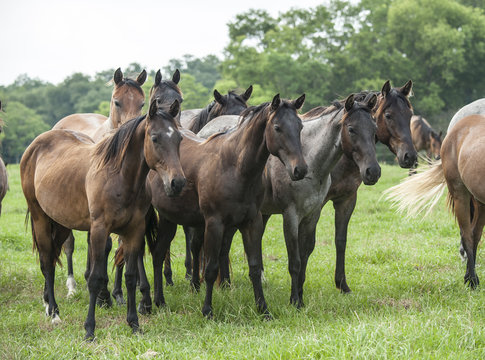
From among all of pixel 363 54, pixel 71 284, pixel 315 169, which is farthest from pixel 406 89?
pixel 363 54

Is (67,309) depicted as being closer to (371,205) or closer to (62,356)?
(62,356)

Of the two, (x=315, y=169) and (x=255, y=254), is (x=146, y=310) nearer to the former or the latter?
(x=255, y=254)

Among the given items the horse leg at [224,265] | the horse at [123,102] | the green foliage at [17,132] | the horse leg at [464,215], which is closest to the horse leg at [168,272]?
the horse leg at [224,265]

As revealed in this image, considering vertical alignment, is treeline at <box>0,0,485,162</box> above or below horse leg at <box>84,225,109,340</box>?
above

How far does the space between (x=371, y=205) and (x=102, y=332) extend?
814 centimetres

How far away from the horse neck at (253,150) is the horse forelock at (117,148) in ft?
3.24

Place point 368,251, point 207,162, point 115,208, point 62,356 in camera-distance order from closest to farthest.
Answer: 1. point 62,356
2. point 115,208
3. point 207,162
4. point 368,251

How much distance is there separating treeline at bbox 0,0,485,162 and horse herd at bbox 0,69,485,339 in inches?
1059

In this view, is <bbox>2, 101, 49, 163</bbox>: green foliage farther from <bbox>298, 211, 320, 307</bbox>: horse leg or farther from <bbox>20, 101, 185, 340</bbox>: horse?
<bbox>298, 211, 320, 307</bbox>: horse leg

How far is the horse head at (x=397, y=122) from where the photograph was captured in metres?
5.43

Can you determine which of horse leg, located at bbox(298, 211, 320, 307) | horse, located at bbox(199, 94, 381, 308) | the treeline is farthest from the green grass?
the treeline

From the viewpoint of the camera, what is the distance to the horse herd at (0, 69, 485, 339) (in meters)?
4.59

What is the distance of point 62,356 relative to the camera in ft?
12.9

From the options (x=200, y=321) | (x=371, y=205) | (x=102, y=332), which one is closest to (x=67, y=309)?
(x=102, y=332)
